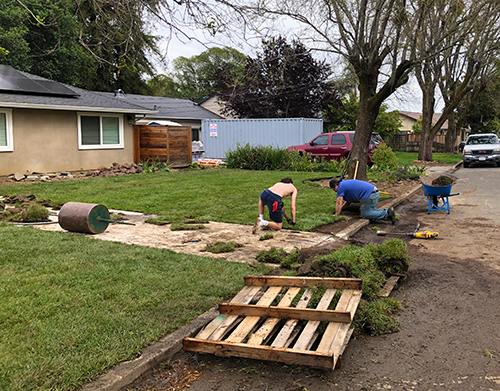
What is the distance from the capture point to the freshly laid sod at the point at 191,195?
10.0 meters

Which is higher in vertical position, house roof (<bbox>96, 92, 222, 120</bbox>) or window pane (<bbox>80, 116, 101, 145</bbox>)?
house roof (<bbox>96, 92, 222, 120</bbox>)

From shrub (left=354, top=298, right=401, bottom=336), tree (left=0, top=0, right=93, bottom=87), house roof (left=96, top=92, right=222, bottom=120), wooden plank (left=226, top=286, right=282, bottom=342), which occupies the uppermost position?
tree (left=0, top=0, right=93, bottom=87)

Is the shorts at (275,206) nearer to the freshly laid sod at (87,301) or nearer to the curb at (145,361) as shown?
the freshly laid sod at (87,301)

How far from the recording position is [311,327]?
404cm

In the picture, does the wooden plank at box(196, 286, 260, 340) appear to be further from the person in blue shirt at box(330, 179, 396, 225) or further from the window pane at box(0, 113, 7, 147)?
the window pane at box(0, 113, 7, 147)

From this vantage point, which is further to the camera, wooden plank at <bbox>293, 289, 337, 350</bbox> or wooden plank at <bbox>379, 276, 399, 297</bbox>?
wooden plank at <bbox>379, 276, 399, 297</bbox>

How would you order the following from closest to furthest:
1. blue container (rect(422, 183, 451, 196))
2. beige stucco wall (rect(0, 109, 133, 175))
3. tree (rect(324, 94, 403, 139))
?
1. blue container (rect(422, 183, 451, 196))
2. beige stucco wall (rect(0, 109, 133, 175))
3. tree (rect(324, 94, 403, 139))

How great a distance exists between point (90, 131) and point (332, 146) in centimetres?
1079

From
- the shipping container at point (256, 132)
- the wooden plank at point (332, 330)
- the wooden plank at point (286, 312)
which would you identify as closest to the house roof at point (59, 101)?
the shipping container at point (256, 132)

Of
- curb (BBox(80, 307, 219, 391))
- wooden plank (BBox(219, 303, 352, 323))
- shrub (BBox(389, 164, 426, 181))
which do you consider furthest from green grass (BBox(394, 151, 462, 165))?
curb (BBox(80, 307, 219, 391))

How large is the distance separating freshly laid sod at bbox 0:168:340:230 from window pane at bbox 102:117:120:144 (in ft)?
12.2

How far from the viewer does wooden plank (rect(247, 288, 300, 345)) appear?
3853 mm

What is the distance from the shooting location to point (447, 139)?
39594mm

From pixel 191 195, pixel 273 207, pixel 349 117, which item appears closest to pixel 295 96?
pixel 349 117
